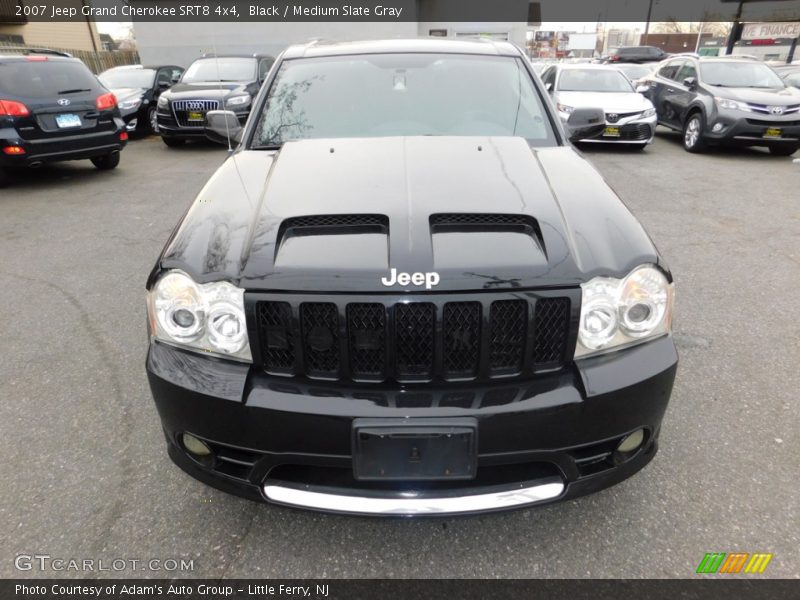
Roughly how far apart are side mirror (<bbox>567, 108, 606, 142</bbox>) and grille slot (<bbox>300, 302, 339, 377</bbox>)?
2389mm

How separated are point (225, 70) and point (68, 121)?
4.63 metres

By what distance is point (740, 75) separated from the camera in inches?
394

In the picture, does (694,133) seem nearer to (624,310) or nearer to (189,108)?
(189,108)

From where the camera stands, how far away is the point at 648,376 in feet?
5.63

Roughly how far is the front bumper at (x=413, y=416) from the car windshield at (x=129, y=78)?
12.4 metres

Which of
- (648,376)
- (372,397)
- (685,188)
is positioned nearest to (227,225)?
(372,397)

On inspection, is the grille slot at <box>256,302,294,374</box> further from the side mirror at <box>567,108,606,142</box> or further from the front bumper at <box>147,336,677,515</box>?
the side mirror at <box>567,108,606,142</box>

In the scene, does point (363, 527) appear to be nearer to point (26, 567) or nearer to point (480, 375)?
point (480, 375)

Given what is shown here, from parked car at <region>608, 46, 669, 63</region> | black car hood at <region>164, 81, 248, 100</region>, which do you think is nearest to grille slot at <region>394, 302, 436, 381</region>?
black car hood at <region>164, 81, 248, 100</region>

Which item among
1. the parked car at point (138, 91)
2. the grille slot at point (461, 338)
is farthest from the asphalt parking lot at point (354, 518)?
the parked car at point (138, 91)

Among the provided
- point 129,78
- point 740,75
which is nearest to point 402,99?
point 740,75

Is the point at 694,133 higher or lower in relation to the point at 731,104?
lower

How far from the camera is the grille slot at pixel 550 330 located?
1.68 meters

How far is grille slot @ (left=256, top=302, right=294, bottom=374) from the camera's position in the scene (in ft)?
5.49
